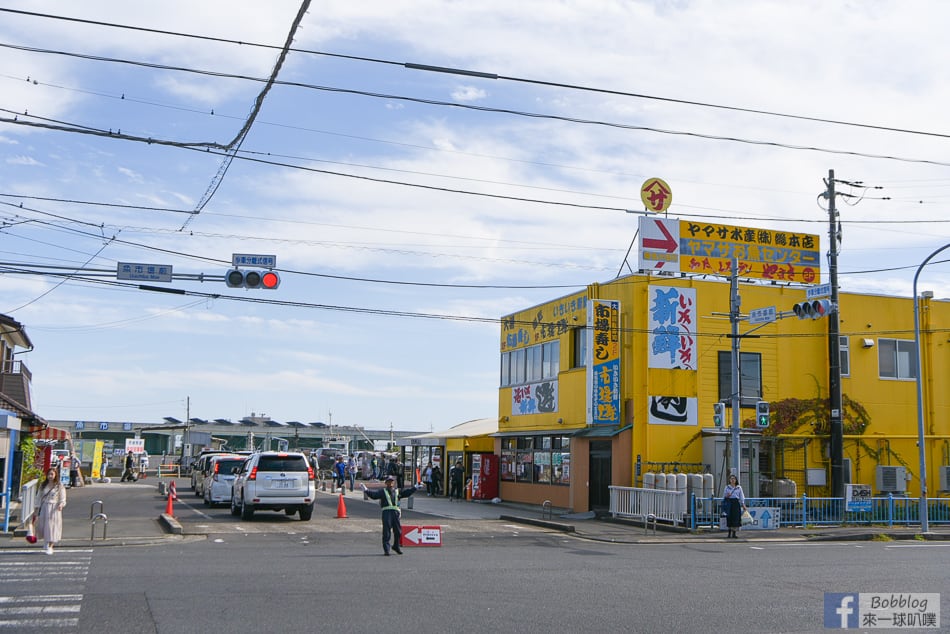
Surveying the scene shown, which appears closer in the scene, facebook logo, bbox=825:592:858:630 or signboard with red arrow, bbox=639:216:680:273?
facebook logo, bbox=825:592:858:630

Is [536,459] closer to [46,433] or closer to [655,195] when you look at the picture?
[655,195]

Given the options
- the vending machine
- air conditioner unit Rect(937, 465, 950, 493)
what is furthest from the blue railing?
the vending machine

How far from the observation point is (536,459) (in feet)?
111

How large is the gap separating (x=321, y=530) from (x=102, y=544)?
18.6 feet

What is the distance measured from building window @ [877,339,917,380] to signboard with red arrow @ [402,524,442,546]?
19223 millimetres

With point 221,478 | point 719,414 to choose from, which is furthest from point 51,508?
point 719,414

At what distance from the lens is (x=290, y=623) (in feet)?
33.6

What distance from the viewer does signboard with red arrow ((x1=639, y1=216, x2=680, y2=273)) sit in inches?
1133

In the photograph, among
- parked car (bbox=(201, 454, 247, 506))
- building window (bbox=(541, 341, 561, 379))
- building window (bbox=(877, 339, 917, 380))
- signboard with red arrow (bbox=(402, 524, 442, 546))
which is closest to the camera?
signboard with red arrow (bbox=(402, 524, 442, 546))

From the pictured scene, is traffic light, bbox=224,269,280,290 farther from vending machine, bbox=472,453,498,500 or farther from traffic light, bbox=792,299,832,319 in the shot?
vending machine, bbox=472,453,498,500

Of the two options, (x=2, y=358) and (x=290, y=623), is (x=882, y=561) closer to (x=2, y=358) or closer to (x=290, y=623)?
(x=290, y=623)

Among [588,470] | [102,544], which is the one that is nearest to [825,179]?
[588,470]

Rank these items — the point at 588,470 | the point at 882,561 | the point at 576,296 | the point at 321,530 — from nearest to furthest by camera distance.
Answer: the point at 882,561 → the point at 321,530 → the point at 588,470 → the point at 576,296

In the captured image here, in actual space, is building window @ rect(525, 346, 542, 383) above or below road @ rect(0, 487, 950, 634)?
above
